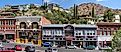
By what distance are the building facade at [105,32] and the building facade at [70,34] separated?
135 cm

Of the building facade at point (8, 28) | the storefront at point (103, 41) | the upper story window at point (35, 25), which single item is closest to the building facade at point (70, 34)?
the storefront at point (103, 41)

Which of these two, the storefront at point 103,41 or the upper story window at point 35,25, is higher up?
the upper story window at point 35,25

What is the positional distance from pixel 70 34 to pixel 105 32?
9.38 metres

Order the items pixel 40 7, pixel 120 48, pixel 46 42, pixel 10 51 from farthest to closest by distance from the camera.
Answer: pixel 40 7 < pixel 46 42 < pixel 10 51 < pixel 120 48

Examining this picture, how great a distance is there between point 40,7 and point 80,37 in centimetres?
8605

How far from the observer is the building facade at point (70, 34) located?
10812 centimetres

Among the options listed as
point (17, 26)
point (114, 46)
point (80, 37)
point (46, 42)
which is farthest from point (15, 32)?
point (114, 46)

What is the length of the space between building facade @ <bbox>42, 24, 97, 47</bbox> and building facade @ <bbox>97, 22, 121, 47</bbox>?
1346 mm

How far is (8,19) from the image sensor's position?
365 feet

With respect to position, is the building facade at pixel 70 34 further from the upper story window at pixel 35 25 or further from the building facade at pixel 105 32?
the upper story window at pixel 35 25

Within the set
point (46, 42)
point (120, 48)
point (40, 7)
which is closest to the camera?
point (120, 48)

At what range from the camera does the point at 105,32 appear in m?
109

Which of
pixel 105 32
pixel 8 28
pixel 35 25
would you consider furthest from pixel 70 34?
pixel 8 28

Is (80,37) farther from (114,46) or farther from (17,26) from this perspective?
(114,46)
